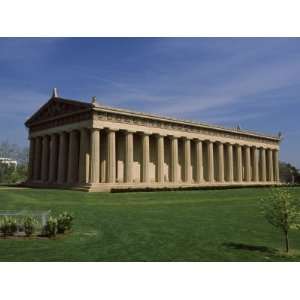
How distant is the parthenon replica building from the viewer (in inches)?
1970

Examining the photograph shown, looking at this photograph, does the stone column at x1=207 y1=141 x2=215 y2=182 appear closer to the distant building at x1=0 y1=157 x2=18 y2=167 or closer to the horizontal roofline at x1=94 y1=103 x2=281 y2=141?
the horizontal roofline at x1=94 y1=103 x2=281 y2=141

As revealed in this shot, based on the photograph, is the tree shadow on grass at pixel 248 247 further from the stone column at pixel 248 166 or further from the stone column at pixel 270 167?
the stone column at pixel 270 167

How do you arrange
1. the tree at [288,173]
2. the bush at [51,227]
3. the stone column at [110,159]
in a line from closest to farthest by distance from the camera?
the bush at [51,227]
the stone column at [110,159]
the tree at [288,173]

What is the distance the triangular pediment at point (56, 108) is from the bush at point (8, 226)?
33.7 m

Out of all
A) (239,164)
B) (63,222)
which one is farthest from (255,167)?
(63,222)

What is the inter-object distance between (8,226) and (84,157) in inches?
1350

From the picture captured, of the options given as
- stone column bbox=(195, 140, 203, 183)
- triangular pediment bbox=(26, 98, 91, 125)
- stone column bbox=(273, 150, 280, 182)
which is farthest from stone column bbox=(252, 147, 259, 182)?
triangular pediment bbox=(26, 98, 91, 125)

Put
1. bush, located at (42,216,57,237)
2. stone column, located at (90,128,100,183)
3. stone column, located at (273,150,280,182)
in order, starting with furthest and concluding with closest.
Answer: stone column, located at (273,150,280,182), stone column, located at (90,128,100,183), bush, located at (42,216,57,237)

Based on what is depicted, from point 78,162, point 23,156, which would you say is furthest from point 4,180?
point 78,162

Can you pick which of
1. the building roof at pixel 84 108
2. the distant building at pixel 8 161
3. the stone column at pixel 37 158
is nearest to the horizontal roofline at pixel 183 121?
the building roof at pixel 84 108

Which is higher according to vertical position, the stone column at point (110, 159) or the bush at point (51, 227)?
the stone column at point (110, 159)

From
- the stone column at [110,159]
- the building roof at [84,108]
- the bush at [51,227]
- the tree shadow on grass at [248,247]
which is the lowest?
the tree shadow on grass at [248,247]

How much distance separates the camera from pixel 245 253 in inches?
533

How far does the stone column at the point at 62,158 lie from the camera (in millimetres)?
55688
